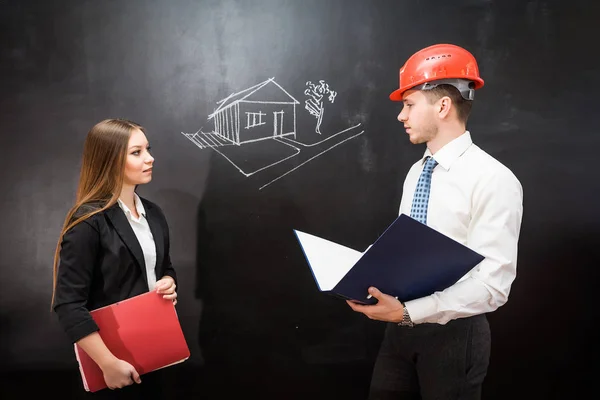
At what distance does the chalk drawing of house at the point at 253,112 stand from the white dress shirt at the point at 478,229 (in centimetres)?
100

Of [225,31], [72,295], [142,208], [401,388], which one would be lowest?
[401,388]

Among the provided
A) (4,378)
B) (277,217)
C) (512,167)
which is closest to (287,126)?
(277,217)

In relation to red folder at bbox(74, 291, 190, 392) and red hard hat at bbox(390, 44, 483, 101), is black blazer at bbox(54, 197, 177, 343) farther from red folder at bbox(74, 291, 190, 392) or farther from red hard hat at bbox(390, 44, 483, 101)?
red hard hat at bbox(390, 44, 483, 101)

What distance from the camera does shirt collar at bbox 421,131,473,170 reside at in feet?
5.46

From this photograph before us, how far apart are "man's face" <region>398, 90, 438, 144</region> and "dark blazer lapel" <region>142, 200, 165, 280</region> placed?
3.24 ft

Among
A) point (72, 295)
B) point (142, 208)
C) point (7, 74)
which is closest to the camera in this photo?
point (72, 295)

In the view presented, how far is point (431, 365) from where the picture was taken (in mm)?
1603

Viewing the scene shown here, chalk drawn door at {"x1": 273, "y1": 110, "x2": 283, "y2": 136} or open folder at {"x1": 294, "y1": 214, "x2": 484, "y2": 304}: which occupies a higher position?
chalk drawn door at {"x1": 273, "y1": 110, "x2": 283, "y2": 136}

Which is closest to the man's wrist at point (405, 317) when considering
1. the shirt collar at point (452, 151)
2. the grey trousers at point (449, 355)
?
the grey trousers at point (449, 355)

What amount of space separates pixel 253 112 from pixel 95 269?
108 cm

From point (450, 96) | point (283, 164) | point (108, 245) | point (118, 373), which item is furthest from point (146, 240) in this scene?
point (450, 96)

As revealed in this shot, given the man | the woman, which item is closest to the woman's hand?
the woman

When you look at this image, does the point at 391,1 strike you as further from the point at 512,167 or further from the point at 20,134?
the point at 20,134

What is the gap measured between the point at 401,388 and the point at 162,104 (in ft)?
5.38
